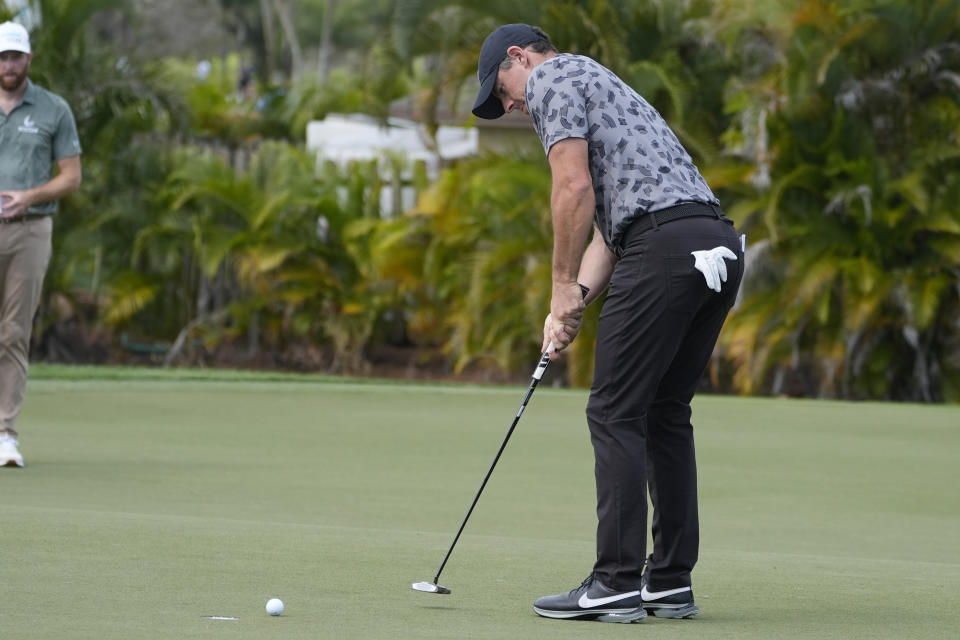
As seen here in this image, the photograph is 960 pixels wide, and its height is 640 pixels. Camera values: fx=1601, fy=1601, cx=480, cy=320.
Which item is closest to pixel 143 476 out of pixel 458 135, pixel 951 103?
pixel 951 103

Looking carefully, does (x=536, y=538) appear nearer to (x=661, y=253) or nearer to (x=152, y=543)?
(x=152, y=543)

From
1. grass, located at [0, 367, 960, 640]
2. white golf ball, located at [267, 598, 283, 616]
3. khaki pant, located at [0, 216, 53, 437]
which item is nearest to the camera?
white golf ball, located at [267, 598, 283, 616]

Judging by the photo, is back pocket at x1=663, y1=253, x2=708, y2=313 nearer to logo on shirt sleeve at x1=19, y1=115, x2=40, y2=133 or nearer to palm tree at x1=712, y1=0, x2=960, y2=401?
logo on shirt sleeve at x1=19, y1=115, x2=40, y2=133

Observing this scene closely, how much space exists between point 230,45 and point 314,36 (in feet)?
33.0

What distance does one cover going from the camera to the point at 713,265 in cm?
453

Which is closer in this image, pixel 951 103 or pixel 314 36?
pixel 951 103

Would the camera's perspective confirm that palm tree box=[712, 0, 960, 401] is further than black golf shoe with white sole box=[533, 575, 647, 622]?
Yes

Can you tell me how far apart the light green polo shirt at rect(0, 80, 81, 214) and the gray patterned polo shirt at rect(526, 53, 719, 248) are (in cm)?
418

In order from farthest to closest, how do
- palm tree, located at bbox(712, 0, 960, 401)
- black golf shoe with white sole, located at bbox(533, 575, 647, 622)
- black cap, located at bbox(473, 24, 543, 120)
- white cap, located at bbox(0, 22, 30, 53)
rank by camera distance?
palm tree, located at bbox(712, 0, 960, 401), white cap, located at bbox(0, 22, 30, 53), black cap, located at bbox(473, 24, 543, 120), black golf shoe with white sole, located at bbox(533, 575, 647, 622)

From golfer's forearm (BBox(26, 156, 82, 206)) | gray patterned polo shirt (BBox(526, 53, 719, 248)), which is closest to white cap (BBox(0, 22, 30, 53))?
golfer's forearm (BBox(26, 156, 82, 206))

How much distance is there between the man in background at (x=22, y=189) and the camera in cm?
801

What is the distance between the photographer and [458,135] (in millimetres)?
24188

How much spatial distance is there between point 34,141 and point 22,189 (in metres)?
0.27

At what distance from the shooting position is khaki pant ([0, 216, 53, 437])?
812cm
